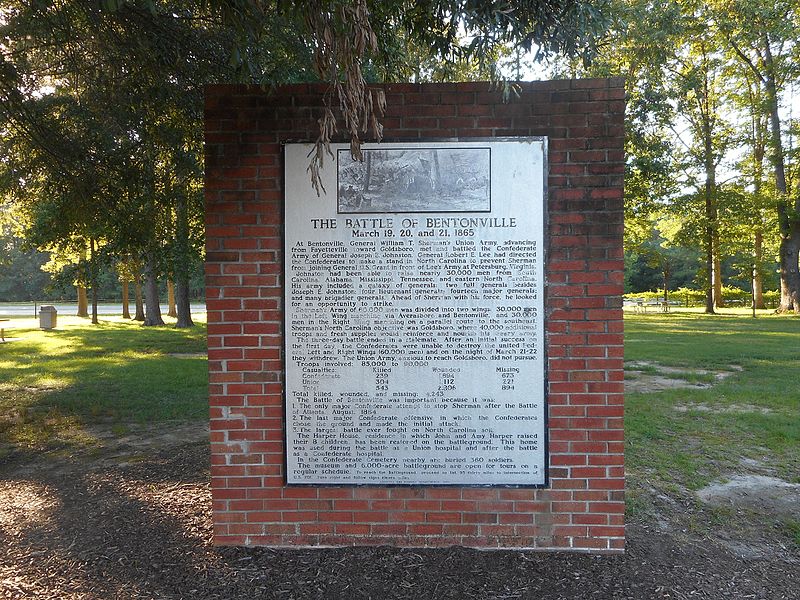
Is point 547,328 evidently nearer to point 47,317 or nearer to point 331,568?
point 331,568

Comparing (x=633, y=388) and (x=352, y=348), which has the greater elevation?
(x=352, y=348)

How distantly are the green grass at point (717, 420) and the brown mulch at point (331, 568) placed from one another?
1.44m

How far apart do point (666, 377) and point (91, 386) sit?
32.2ft

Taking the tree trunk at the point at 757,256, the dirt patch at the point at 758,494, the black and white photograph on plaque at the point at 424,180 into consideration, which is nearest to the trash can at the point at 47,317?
the black and white photograph on plaque at the point at 424,180

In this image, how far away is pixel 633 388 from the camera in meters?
9.32

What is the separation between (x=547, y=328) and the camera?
362 centimetres

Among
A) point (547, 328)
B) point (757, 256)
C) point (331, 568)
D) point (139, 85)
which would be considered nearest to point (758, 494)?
point (547, 328)

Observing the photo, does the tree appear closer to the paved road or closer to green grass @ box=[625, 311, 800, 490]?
green grass @ box=[625, 311, 800, 490]

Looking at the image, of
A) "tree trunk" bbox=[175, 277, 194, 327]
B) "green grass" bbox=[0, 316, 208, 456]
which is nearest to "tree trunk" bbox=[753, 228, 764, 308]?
"tree trunk" bbox=[175, 277, 194, 327]

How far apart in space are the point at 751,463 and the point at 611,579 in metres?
2.97

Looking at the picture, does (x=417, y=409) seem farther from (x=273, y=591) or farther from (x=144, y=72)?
(x=144, y=72)

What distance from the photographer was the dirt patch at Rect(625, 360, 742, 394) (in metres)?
9.43

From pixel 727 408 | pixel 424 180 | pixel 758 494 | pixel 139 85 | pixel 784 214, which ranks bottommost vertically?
pixel 758 494

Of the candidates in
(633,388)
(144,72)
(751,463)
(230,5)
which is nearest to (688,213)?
(633,388)
